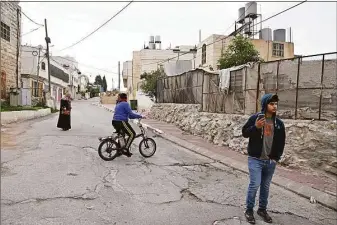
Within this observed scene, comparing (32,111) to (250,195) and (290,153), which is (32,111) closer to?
(290,153)

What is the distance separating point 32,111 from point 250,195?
18.3 metres

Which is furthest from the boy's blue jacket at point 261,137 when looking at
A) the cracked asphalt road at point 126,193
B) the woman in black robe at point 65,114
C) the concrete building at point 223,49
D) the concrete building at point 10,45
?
the concrete building at point 223,49

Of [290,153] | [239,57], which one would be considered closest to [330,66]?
[290,153]

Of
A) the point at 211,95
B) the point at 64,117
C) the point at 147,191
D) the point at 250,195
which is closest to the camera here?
the point at 250,195

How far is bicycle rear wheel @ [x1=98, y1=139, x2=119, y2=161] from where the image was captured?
27.9ft

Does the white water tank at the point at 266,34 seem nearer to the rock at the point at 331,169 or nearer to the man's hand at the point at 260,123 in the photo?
the rock at the point at 331,169

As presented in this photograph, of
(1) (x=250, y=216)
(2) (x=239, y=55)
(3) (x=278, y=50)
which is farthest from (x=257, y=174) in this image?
(3) (x=278, y=50)

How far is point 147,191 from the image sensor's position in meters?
5.91

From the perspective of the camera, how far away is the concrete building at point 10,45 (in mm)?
20750

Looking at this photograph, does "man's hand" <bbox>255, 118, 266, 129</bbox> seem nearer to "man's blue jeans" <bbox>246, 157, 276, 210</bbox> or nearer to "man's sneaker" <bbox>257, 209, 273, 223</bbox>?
"man's blue jeans" <bbox>246, 157, 276, 210</bbox>

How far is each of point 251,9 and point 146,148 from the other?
901 inches

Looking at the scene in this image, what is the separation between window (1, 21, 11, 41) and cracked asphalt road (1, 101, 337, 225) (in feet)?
46.3

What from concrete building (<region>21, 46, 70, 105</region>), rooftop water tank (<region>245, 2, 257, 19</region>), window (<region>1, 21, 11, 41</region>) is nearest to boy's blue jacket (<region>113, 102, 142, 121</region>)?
window (<region>1, 21, 11, 41</region>)

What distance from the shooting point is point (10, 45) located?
21750mm
